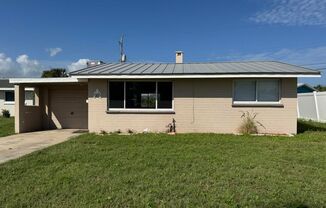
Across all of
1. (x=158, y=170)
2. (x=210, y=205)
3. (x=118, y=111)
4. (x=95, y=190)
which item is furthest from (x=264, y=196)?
(x=118, y=111)

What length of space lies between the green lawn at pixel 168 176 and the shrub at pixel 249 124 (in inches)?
109

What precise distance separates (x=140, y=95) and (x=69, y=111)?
5.27 m

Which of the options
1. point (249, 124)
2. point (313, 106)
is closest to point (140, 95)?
point (249, 124)

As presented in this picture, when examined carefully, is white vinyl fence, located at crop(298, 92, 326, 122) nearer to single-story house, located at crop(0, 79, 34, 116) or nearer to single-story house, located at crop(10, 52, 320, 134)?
single-story house, located at crop(10, 52, 320, 134)

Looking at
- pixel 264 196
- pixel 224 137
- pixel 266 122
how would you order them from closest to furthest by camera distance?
pixel 264 196 → pixel 224 137 → pixel 266 122

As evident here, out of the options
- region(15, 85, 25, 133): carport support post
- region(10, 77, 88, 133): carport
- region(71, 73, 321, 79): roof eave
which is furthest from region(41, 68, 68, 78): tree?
region(71, 73, 321, 79): roof eave

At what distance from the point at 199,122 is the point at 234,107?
1.66m

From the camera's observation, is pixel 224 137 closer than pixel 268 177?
No

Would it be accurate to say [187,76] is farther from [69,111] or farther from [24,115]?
[24,115]

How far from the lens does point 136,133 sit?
43.4ft

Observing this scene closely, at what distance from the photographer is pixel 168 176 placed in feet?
20.5

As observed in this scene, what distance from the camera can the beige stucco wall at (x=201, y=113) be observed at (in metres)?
12.9

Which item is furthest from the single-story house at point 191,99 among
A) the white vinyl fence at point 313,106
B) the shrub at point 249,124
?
the white vinyl fence at point 313,106

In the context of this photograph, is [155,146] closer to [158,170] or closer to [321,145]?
[158,170]
